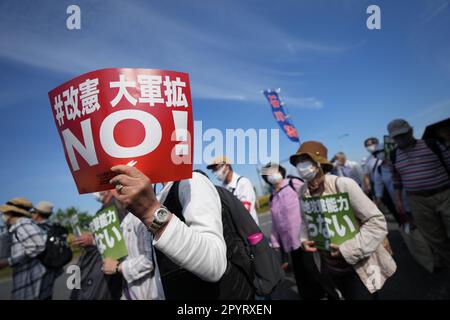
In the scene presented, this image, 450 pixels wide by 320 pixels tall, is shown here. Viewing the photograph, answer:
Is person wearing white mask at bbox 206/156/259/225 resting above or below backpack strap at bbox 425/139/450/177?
below

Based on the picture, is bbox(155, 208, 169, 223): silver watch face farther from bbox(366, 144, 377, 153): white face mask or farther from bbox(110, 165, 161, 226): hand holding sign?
bbox(366, 144, 377, 153): white face mask

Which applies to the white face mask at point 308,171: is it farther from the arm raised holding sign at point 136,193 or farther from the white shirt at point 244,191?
the arm raised holding sign at point 136,193

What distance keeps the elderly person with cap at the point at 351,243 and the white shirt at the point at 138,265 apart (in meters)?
1.45

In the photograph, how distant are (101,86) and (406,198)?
3.99 m

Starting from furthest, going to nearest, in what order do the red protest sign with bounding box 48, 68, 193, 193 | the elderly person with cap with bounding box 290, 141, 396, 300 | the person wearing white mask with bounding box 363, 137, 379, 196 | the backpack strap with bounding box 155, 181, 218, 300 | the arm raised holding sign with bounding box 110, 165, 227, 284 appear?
1. the person wearing white mask with bounding box 363, 137, 379, 196
2. the elderly person with cap with bounding box 290, 141, 396, 300
3. the backpack strap with bounding box 155, 181, 218, 300
4. the red protest sign with bounding box 48, 68, 193, 193
5. the arm raised holding sign with bounding box 110, 165, 227, 284

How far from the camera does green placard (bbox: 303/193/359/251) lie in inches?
79.7

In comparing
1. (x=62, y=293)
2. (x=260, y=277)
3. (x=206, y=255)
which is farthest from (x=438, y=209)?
(x=62, y=293)

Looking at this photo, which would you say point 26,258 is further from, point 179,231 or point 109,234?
point 179,231

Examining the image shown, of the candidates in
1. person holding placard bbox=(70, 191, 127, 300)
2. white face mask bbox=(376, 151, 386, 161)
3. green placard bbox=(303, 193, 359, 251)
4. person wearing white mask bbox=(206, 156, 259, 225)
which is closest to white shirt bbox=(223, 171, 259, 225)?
person wearing white mask bbox=(206, 156, 259, 225)

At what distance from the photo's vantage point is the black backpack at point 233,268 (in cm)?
115

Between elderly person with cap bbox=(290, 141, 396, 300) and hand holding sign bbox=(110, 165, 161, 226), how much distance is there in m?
1.66

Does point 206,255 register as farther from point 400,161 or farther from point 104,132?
point 400,161
